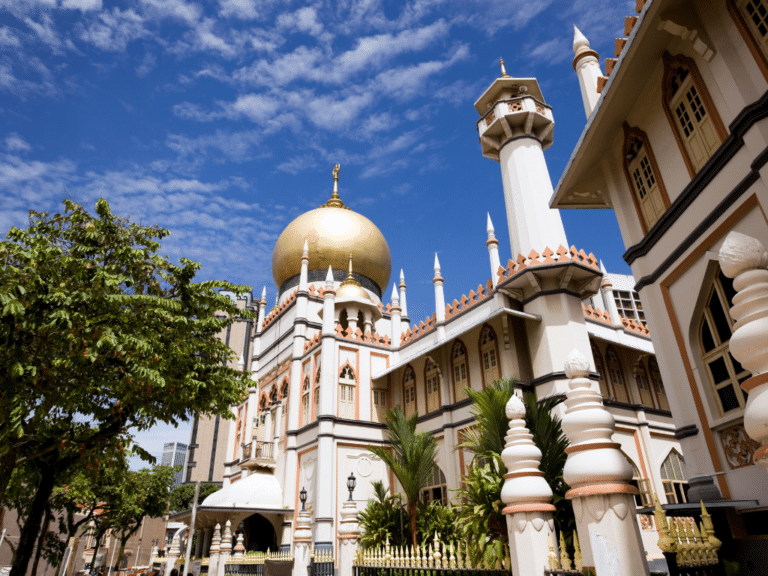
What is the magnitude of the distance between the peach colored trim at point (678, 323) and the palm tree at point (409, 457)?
842 centimetres

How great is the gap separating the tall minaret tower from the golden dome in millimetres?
10730

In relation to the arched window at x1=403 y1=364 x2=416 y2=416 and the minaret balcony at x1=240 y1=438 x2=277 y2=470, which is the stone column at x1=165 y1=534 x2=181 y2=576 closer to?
the minaret balcony at x1=240 y1=438 x2=277 y2=470

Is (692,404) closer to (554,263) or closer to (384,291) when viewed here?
(554,263)

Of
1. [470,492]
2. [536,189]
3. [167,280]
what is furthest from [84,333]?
[536,189]

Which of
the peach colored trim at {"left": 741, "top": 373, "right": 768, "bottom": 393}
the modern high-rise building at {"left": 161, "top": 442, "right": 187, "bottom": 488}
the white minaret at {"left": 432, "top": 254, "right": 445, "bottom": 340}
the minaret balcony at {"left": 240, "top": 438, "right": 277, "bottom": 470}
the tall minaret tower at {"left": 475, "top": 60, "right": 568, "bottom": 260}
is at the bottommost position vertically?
the peach colored trim at {"left": 741, "top": 373, "right": 768, "bottom": 393}

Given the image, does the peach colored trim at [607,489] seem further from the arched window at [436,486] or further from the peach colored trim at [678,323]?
the arched window at [436,486]

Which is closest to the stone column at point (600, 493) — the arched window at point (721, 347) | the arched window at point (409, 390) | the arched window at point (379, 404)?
the arched window at point (721, 347)

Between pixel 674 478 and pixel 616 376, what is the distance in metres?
3.67

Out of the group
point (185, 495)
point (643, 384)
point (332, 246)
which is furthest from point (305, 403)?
point (185, 495)

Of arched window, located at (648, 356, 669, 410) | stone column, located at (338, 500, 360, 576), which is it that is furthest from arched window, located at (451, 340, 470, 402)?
stone column, located at (338, 500, 360, 576)

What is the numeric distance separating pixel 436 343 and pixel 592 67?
1067 centimetres

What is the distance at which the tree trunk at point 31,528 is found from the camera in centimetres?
1031

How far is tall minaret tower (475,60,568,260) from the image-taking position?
1769cm

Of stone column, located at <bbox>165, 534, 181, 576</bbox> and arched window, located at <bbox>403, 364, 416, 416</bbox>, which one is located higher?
arched window, located at <bbox>403, 364, 416, 416</bbox>
